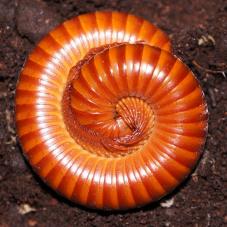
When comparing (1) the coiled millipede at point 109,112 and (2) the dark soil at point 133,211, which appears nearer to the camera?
(1) the coiled millipede at point 109,112

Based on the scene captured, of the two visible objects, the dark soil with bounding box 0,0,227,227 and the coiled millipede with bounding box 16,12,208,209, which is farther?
the dark soil with bounding box 0,0,227,227

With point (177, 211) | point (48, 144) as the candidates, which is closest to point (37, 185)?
point (48, 144)

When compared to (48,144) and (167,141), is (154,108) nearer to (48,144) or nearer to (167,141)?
(167,141)

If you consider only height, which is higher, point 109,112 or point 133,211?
point 109,112

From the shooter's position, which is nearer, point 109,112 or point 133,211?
point 109,112
